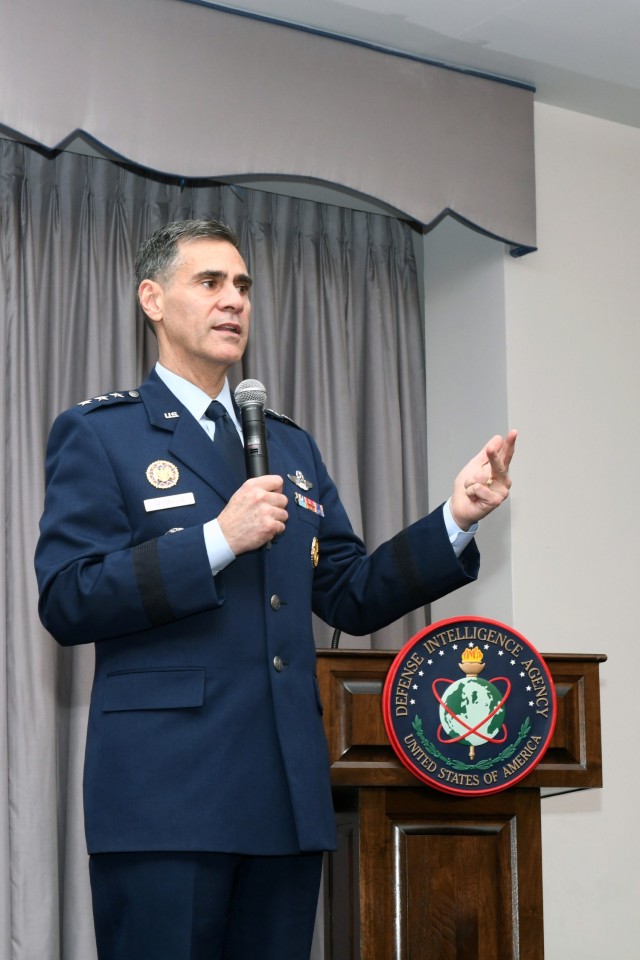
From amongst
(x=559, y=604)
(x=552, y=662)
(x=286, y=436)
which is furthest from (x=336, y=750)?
(x=559, y=604)

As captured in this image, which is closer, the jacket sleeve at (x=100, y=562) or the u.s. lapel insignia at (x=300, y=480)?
the jacket sleeve at (x=100, y=562)

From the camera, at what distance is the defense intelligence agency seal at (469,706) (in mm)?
2537

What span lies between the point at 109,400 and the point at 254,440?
0.27 meters

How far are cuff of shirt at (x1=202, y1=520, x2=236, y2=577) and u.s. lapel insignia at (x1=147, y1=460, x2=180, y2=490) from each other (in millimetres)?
173

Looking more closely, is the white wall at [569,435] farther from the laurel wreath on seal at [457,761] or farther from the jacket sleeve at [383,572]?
the jacket sleeve at [383,572]

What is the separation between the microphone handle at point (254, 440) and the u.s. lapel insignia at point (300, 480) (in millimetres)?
187

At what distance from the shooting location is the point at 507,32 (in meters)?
3.71

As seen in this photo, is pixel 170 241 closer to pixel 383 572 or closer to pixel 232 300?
pixel 232 300

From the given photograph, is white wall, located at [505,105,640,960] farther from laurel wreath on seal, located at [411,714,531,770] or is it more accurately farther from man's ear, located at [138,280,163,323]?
man's ear, located at [138,280,163,323]

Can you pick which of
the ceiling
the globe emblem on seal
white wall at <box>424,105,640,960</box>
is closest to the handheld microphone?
the globe emblem on seal

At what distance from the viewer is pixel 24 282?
3.63 m

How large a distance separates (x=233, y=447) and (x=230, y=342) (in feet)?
0.56

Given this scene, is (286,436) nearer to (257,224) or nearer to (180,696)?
(180,696)

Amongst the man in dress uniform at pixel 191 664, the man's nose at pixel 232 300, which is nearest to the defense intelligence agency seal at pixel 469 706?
the man in dress uniform at pixel 191 664
